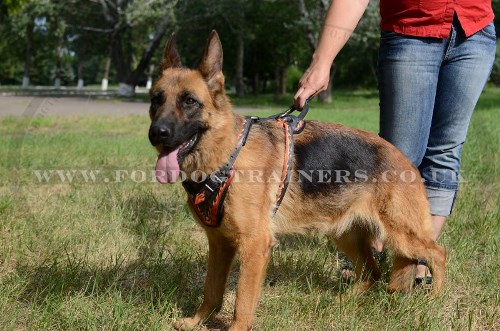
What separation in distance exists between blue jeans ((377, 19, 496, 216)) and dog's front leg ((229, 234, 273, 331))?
4.76ft

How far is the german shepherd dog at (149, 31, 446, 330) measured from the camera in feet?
9.91

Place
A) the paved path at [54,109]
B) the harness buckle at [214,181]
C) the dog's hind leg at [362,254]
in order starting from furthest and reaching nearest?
the paved path at [54,109]
the dog's hind leg at [362,254]
the harness buckle at [214,181]

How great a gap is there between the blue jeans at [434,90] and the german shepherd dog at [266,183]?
1.26 feet

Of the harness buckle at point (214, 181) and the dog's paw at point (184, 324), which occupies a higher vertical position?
the harness buckle at point (214, 181)

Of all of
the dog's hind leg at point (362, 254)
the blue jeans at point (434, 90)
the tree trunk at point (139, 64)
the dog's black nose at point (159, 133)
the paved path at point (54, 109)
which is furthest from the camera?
the tree trunk at point (139, 64)

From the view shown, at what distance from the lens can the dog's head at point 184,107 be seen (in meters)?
2.88

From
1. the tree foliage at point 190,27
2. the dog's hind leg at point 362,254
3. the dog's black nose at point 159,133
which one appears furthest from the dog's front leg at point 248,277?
the tree foliage at point 190,27

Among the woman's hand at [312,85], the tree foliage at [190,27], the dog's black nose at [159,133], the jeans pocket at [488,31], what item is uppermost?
the tree foliage at [190,27]

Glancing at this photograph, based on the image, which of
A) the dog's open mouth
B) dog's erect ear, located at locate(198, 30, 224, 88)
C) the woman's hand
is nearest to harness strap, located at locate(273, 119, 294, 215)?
the woman's hand

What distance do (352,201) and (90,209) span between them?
291 cm

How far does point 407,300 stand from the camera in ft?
11.1

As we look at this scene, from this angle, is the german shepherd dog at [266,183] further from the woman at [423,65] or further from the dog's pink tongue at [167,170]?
the woman at [423,65]

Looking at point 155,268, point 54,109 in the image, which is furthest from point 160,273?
point 54,109

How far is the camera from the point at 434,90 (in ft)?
12.2
